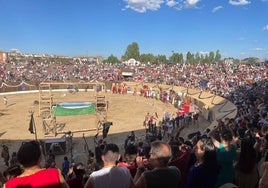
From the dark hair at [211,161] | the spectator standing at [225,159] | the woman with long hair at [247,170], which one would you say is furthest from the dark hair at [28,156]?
the woman with long hair at [247,170]

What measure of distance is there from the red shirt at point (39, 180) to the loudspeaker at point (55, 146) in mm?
15008

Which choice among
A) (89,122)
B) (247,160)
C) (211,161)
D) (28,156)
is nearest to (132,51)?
(89,122)

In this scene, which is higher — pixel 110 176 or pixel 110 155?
pixel 110 155

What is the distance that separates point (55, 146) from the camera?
59.0 feet

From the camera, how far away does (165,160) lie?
3969 mm

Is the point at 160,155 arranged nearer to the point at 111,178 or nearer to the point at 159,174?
the point at 159,174

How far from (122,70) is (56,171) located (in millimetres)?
58924

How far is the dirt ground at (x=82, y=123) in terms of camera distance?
2100 centimetres

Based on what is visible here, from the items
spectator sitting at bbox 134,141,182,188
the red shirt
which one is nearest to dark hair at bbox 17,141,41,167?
the red shirt

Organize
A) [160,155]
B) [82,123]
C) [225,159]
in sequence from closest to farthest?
1. [160,155]
2. [225,159]
3. [82,123]

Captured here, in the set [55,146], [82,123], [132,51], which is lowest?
[82,123]

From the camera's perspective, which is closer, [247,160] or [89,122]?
[247,160]

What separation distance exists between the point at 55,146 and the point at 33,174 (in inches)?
602

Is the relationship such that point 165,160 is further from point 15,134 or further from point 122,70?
point 122,70
